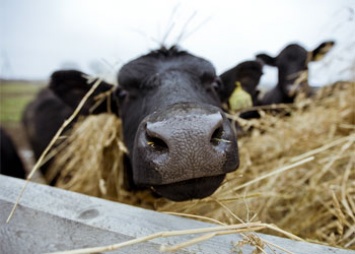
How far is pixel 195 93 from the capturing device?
7.43 ft

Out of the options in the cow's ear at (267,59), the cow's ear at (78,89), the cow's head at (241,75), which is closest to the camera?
the cow's ear at (78,89)

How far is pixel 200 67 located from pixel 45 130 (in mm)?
3961

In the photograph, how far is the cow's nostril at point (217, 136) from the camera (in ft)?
5.20

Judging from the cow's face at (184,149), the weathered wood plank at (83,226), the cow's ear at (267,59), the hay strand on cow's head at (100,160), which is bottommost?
the hay strand on cow's head at (100,160)

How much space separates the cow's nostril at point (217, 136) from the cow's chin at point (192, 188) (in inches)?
7.6

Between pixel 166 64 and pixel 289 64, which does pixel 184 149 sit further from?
pixel 289 64

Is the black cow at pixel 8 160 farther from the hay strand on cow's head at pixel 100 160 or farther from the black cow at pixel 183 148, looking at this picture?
the black cow at pixel 183 148

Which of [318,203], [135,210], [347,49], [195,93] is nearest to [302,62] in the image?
[347,49]

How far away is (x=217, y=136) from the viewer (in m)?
1.62

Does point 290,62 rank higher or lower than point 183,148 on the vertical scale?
higher

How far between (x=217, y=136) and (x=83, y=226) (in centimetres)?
78

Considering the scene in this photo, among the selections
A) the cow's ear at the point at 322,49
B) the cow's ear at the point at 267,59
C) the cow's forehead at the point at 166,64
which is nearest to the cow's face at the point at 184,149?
the cow's forehead at the point at 166,64

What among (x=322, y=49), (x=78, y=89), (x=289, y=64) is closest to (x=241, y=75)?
(x=78, y=89)

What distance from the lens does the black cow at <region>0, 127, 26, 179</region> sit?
502 centimetres
